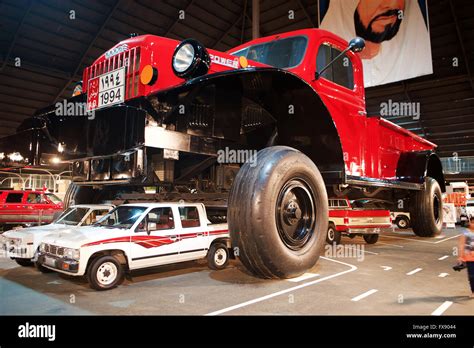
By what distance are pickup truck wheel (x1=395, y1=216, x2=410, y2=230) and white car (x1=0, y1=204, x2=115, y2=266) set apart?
12.0m

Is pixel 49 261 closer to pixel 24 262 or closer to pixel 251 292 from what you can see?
pixel 24 262

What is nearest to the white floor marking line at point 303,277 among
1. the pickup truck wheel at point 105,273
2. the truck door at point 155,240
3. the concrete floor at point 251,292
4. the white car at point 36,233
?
the concrete floor at point 251,292

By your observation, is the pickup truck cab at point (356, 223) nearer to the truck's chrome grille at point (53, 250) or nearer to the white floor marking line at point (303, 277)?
the white floor marking line at point (303, 277)

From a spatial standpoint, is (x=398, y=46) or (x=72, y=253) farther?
(x=398, y=46)

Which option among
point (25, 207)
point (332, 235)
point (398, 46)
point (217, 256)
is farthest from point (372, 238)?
point (25, 207)

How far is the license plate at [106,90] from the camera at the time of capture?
393 cm

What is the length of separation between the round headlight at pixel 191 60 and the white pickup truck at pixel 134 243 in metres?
2.38

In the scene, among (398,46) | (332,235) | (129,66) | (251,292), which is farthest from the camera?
(398,46)

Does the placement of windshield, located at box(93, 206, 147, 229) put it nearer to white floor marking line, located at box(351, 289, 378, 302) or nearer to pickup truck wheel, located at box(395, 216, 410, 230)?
white floor marking line, located at box(351, 289, 378, 302)

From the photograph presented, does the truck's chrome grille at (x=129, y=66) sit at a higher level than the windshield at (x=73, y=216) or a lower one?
higher

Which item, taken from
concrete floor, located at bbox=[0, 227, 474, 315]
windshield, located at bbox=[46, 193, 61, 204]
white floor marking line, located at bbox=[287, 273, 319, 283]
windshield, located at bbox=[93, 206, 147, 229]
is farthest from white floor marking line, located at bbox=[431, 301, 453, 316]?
windshield, located at bbox=[46, 193, 61, 204]

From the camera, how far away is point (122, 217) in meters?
5.36

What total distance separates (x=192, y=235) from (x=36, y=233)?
250 centimetres

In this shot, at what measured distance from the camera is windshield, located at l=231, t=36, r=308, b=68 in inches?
188
